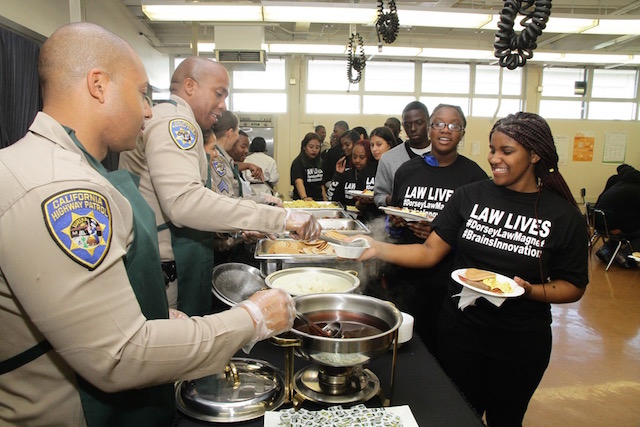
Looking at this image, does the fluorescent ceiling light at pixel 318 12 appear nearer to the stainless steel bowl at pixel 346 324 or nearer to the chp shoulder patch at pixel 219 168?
the chp shoulder patch at pixel 219 168

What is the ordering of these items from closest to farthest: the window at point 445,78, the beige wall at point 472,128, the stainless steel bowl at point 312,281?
the stainless steel bowl at point 312,281
the beige wall at point 472,128
the window at point 445,78

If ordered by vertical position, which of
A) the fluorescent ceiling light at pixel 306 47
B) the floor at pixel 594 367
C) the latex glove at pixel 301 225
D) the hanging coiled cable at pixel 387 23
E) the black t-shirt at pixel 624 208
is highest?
the fluorescent ceiling light at pixel 306 47

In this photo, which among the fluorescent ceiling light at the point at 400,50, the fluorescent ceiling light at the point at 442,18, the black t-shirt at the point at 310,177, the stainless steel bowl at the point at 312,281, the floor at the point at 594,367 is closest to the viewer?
the stainless steel bowl at the point at 312,281

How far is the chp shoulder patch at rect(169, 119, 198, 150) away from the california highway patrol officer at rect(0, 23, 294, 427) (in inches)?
20.7

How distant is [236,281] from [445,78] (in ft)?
29.9

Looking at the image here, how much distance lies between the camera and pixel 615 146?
31.7 ft

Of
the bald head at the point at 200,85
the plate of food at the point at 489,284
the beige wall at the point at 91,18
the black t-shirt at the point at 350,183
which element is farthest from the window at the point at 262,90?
the plate of food at the point at 489,284

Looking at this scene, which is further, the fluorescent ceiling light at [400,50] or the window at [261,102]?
the window at [261,102]

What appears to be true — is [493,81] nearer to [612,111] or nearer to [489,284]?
[612,111]

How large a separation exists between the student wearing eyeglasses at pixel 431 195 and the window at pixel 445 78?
296 inches

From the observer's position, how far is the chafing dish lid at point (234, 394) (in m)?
1.07

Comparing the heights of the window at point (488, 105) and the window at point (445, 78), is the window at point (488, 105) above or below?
below

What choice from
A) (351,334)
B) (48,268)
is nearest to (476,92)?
(351,334)

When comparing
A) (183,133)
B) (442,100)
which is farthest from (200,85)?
(442,100)
